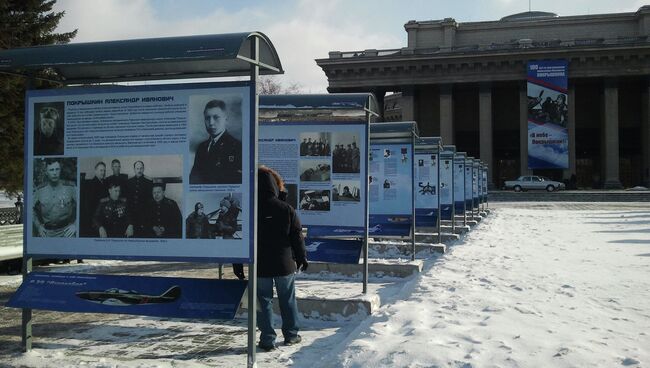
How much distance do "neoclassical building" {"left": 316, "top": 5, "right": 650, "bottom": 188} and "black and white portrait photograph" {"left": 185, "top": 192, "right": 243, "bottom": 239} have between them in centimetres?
5737

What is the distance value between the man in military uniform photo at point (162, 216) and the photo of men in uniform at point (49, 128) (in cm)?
114

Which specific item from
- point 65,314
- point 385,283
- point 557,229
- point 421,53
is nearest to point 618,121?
point 421,53

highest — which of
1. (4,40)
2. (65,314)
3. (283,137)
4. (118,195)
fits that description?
(4,40)

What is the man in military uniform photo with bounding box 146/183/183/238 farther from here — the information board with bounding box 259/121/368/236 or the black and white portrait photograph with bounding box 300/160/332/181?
the black and white portrait photograph with bounding box 300/160/332/181

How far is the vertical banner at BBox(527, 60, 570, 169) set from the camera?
5478 centimetres

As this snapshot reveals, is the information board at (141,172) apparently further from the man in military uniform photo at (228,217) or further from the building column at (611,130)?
the building column at (611,130)

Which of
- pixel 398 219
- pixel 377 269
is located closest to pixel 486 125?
pixel 398 219

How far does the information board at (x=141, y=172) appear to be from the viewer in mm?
5324

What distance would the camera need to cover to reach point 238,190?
529 centimetres

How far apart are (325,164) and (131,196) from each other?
3.59 metres

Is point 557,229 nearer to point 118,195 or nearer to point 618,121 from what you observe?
point 118,195

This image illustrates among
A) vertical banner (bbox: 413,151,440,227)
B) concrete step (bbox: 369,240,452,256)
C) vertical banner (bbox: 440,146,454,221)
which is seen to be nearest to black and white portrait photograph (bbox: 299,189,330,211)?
concrete step (bbox: 369,240,452,256)

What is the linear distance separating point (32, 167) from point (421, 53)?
58.2m

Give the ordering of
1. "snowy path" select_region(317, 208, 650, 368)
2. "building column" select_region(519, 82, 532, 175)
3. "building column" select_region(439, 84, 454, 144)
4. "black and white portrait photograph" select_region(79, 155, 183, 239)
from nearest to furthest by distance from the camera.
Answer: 1. "snowy path" select_region(317, 208, 650, 368)
2. "black and white portrait photograph" select_region(79, 155, 183, 239)
3. "building column" select_region(519, 82, 532, 175)
4. "building column" select_region(439, 84, 454, 144)
